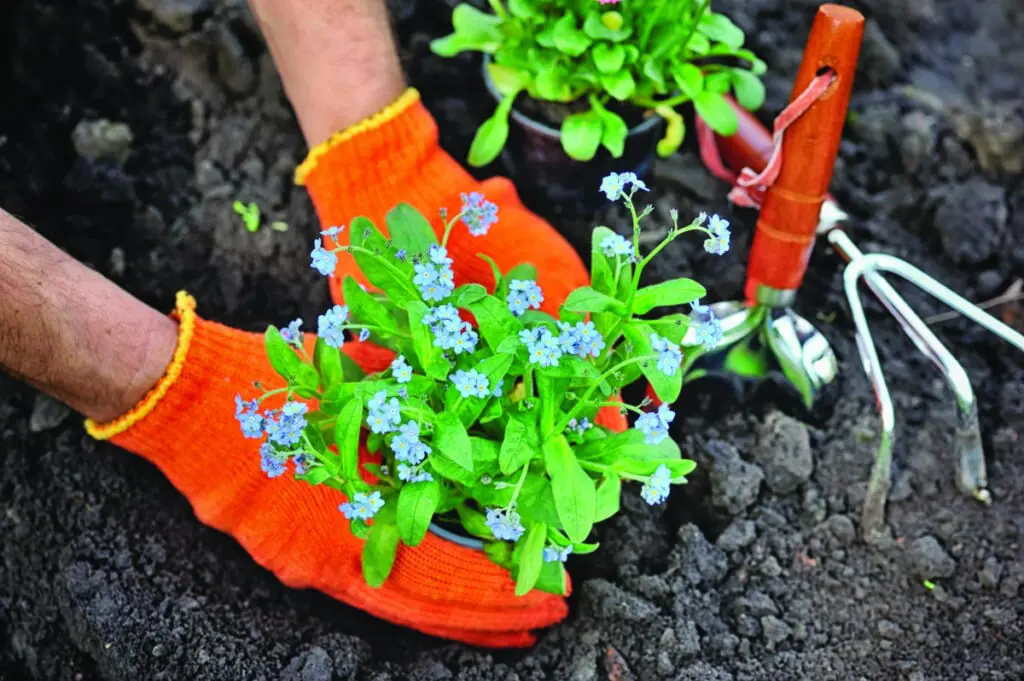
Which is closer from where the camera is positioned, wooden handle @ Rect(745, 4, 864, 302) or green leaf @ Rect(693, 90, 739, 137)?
wooden handle @ Rect(745, 4, 864, 302)

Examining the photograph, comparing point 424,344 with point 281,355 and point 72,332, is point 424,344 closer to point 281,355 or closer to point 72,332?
point 281,355

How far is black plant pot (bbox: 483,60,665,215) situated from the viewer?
5.19ft

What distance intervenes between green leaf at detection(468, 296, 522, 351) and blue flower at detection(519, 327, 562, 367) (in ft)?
0.20

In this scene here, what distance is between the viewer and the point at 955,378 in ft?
4.23

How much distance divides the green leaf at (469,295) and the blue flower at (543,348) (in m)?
0.08

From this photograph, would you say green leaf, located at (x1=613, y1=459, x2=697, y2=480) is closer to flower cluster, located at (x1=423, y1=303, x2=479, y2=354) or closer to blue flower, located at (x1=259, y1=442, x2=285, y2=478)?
flower cluster, located at (x1=423, y1=303, x2=479, y2=354)

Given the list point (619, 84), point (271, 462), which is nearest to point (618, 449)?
point (271, 462)

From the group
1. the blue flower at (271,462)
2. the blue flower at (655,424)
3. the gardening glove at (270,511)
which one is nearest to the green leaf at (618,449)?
the blue flower at (655,424)

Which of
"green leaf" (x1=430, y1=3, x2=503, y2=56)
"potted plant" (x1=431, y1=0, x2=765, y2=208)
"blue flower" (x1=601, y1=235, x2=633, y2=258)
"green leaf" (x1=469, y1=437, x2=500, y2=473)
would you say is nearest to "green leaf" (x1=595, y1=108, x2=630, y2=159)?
"potted plant" (x1=431, y1=0, x2=765, y2=208)

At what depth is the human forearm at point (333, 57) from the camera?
1.46 m

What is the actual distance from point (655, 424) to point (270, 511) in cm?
53

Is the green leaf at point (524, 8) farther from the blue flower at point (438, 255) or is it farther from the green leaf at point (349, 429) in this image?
the green leaf at point (349, 429)

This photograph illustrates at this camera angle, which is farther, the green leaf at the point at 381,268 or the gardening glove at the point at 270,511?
the gardening glove at the point at 270,511

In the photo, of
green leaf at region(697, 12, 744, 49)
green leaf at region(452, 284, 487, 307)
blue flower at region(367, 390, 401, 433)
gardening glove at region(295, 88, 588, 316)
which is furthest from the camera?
green leaf at region(697, 12, 744, 49)
